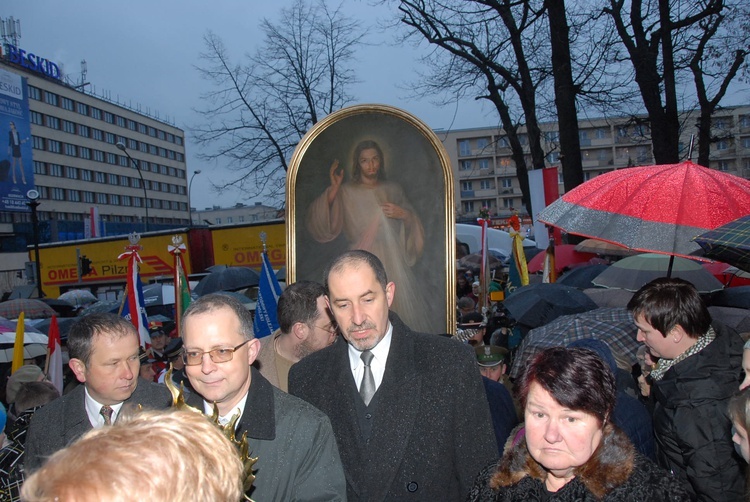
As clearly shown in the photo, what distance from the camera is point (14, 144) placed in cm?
5050

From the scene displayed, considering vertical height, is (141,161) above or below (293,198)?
above

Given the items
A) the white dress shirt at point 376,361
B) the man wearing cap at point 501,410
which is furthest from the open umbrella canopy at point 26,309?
the white dress shirt at point 376,361

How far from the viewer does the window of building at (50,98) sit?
6738 cm

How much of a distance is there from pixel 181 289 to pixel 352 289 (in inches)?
223

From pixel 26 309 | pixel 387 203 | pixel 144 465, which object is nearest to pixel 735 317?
pixel 387 203

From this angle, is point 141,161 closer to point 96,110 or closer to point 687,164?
point 96,110

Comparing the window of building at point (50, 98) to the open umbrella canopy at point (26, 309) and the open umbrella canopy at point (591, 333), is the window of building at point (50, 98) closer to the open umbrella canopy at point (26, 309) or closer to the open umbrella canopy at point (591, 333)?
the open umbrella canopy at point (26, 309)

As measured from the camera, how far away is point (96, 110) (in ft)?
250

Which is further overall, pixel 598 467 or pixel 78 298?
pixel 78 298

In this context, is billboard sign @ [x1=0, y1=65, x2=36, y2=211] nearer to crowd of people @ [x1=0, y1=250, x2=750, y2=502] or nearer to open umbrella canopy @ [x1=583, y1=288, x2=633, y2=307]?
open umbrella canopy @ [x1=583, y1=288, x2=633, y2=307]

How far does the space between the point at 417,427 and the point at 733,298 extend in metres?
5.17

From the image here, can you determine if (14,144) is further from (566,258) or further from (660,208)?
(660,208)

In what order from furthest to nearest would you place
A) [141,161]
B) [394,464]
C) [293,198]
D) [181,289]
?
[141,161] < [181,289] < [293,198] < [394,464]

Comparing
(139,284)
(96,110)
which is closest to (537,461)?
(139,284)
